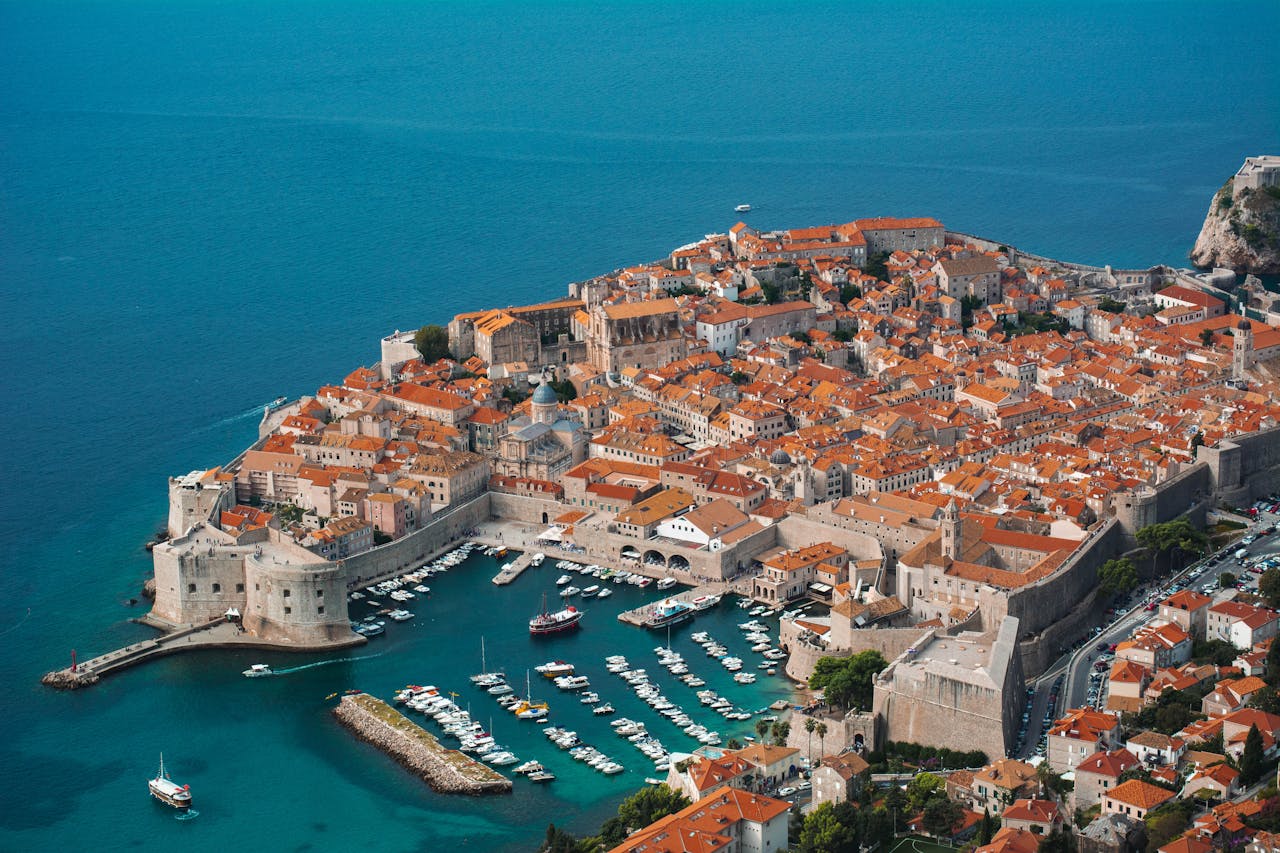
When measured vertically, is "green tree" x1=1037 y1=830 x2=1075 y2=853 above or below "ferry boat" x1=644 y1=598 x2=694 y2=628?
above

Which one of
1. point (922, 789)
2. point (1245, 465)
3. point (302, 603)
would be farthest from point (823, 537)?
point (922, 789)

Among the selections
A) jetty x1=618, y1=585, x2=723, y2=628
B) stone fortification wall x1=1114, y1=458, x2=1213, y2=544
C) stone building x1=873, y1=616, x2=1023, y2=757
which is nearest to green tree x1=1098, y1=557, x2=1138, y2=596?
stone fortification wall x1=1114, y1=458, x2=1213, y2=544

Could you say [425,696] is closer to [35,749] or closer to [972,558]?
[35,749]

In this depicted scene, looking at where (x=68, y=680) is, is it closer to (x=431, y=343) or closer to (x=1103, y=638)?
(x=431, y=343)

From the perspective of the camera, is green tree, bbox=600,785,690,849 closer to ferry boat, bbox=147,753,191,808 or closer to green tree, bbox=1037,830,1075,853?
green tree, bbox=1037,830,1075,853

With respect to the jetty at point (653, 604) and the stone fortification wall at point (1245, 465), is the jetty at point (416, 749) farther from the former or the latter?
the stone fortification wall at point (1245, 465)

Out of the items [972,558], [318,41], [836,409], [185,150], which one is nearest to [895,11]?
[318,41]
